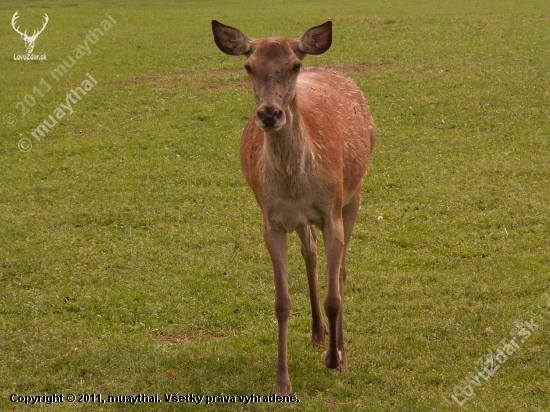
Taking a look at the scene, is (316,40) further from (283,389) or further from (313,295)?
(283,389)

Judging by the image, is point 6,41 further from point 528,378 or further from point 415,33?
point 528,378

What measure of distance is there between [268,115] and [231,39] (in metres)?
1.01

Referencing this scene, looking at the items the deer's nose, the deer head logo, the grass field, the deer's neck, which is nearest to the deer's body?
the deer's neck

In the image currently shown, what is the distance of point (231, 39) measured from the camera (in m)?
6.00

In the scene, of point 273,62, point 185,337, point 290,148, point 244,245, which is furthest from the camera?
point 244,245

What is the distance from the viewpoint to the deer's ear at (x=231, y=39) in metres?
5.95

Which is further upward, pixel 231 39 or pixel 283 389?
pixel 231 39

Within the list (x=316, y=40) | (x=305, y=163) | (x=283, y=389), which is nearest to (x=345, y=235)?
(x=305, y=163)

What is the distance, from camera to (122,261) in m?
9.20

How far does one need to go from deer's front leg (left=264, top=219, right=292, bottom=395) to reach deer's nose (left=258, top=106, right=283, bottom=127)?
1241 millimetres

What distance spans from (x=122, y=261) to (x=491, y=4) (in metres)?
23.6

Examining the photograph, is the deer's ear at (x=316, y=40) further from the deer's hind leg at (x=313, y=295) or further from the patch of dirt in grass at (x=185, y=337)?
the patch of dirt in grass at (x=185, y=337)

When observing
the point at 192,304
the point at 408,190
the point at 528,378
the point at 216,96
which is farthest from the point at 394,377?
the point at 216,96

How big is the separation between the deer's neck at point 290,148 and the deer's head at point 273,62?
0.25 metres
